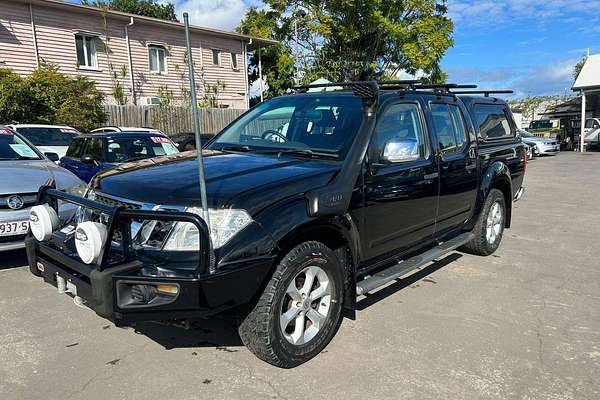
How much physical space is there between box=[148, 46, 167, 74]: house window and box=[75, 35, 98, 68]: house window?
251cm

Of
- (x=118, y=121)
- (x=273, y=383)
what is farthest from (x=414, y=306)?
(x=118, y=121)

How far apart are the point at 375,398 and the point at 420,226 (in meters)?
1.90

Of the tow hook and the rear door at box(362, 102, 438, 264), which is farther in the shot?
the rear door at box(362, 102, 438, 264)

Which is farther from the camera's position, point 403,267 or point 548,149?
point 548,149

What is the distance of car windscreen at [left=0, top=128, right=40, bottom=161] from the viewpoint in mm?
6254

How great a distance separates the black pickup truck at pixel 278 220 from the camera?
2.80m

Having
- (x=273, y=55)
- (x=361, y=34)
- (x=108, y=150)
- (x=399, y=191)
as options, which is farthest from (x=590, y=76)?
(x=399, y=191)

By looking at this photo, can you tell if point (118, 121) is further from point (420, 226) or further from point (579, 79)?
point (579, 79)

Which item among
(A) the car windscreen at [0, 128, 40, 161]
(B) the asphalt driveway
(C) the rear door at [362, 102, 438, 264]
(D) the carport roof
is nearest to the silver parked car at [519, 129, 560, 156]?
(D) the carport roof

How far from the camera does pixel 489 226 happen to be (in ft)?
19.6

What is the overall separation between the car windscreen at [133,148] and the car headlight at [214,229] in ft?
18.5

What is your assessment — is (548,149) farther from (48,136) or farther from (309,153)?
(309,153)

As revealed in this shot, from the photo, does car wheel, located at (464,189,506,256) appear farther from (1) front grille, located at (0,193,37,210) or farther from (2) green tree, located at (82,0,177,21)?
(2) green tree, located at (82,0,177,21)

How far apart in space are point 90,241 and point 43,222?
0.88m
